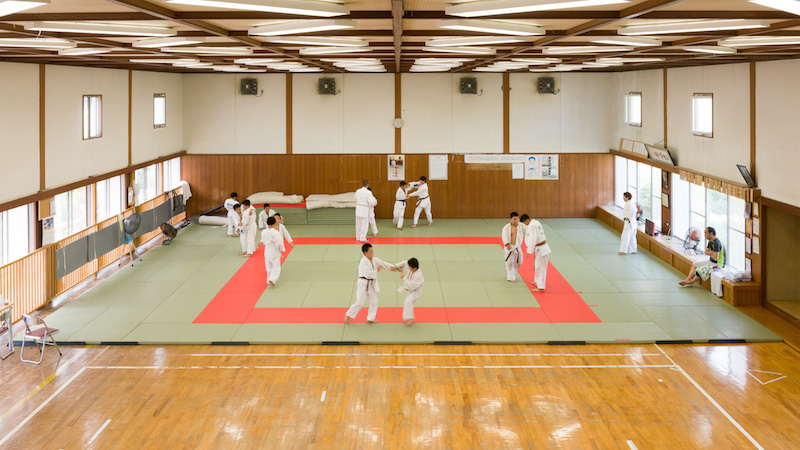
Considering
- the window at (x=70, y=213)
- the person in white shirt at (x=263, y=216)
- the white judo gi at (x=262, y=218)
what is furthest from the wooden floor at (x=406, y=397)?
the white judo gi at (x=262, y=218)

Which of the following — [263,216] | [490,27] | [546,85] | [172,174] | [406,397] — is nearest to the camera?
[490,27]

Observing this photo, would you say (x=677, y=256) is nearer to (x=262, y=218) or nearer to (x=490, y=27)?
(x=490, y=27)

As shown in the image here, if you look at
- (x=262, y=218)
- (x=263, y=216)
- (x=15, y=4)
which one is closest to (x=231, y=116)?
(x=262, y=218)

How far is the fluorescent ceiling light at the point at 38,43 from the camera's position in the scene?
7.94 meters

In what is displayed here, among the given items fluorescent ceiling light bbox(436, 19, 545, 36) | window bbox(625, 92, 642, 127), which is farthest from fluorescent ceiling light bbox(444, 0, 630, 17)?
window bbox(625, 92, 642, 127)

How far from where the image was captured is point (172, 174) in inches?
789

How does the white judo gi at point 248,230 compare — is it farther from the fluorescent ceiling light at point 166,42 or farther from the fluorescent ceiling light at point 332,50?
the fluorescent ceiling light at point 166,42

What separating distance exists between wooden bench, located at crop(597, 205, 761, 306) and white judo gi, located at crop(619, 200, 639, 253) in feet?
1.65

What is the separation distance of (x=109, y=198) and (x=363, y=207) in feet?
18.6

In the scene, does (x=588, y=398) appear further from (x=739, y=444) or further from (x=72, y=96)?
(x=72, y=96)

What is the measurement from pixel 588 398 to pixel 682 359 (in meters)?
2.06

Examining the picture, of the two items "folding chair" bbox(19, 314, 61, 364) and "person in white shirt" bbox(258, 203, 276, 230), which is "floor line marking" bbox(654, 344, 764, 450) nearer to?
"folding chair" bbox(19, 314, 61, 364)

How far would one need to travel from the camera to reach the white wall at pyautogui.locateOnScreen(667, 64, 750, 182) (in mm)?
12602

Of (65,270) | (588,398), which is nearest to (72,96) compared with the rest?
(65,270)
